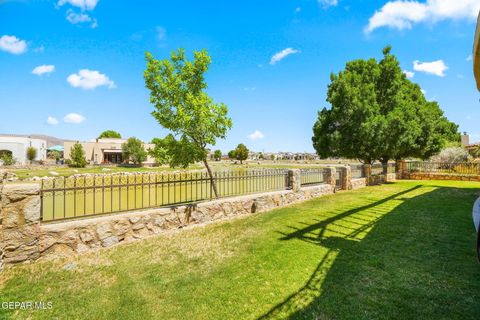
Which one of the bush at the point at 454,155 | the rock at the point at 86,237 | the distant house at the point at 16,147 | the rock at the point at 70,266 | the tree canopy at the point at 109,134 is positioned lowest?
the rock at the point at 70,266

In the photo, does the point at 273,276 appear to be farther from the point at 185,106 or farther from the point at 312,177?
the point at 312,177

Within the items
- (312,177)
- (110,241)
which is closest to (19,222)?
(110,241)

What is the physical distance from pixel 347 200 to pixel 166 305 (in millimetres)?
10212

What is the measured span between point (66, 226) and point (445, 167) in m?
28.0

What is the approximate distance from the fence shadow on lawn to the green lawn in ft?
0.07

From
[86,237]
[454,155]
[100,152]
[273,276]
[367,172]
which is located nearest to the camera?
[273,276]

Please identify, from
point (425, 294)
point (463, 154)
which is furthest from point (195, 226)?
point (463, 154)

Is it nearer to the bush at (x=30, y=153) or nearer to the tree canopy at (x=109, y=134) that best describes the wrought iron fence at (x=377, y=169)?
the bush at (x=30, y=153)

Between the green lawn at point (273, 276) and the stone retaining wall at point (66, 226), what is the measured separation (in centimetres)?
32

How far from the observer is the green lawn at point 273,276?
3.73 m

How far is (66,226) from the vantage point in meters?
5.81

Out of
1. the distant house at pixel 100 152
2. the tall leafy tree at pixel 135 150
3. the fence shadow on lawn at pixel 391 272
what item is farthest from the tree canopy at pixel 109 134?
the fence shadow on lawn at pixel 391 272

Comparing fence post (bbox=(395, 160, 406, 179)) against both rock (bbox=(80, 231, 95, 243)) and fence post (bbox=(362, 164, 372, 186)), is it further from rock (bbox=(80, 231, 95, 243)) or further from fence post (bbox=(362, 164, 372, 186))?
rock (bbox=(80, 231, 95, 243))

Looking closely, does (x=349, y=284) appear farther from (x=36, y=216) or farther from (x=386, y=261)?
(x=36, y=216)
